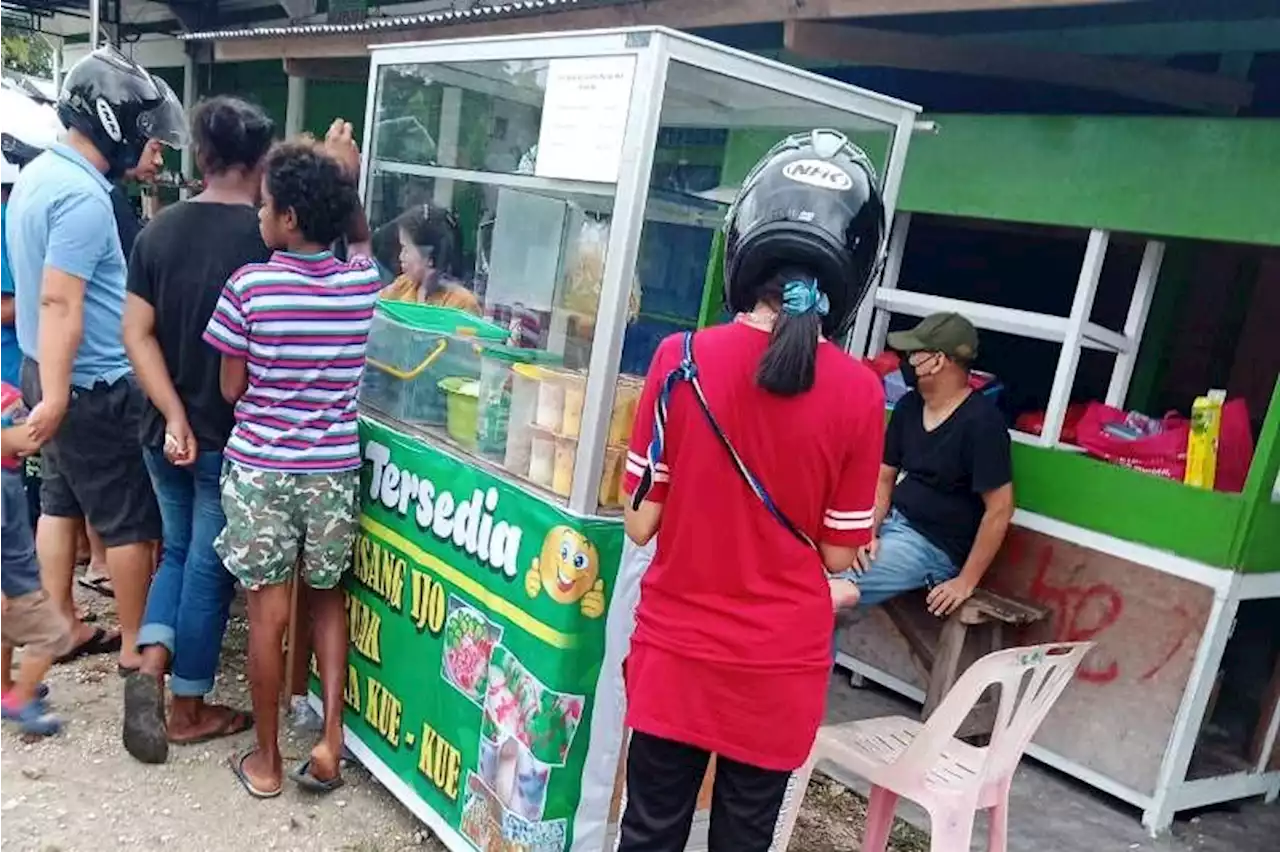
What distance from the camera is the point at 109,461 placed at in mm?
3074

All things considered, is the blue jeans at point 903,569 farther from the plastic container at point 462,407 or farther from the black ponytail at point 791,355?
the black ponytail at point 791,355

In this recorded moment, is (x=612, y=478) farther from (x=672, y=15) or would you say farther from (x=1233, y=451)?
(x=672, y=15)

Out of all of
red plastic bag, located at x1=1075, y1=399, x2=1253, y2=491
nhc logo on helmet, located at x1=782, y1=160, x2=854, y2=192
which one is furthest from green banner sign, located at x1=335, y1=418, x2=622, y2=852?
red plastic bag, located at x1=1075, y1=399, x2=1253, y2=491

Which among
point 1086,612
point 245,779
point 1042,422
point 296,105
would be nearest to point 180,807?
point 245,779

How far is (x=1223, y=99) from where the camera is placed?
3721 mm

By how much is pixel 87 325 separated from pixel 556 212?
4.72ft

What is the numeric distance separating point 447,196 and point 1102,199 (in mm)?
2103

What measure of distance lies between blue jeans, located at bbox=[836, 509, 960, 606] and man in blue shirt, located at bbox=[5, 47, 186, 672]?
230cm

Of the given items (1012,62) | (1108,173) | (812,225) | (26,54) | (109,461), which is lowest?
(109,461)

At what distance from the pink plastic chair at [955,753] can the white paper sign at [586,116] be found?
4.54ft

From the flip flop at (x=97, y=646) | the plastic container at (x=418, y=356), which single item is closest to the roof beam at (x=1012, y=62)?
the plastic container at (x=418, y=356)

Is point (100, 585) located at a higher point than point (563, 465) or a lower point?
lower

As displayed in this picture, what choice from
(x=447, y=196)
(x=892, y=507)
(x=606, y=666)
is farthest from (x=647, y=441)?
(x=892, y=507)

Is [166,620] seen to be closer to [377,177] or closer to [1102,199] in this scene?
[377,177]
